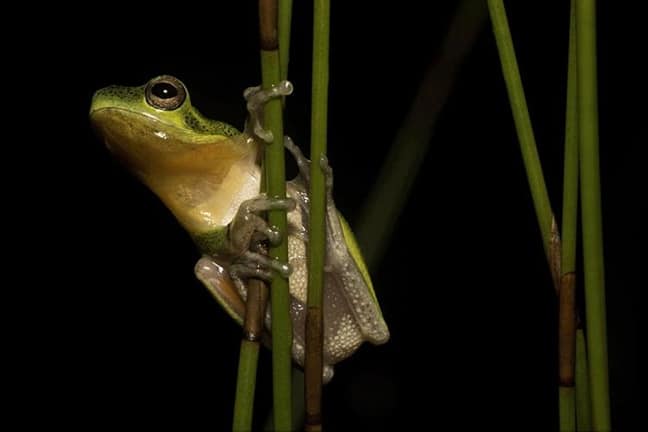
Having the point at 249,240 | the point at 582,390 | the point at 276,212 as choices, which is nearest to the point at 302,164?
the point at 249,240

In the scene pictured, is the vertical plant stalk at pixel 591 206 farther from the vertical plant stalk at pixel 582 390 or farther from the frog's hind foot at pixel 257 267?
the frog's hind foot at pixel 257 267

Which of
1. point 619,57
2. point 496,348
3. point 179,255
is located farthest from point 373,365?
point 619,57

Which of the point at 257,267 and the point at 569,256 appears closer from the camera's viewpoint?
the point at 569,256

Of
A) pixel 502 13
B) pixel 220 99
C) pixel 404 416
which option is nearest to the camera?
pixel 502 13

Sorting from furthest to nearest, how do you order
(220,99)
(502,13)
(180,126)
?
(220,99) < (180,126) < (502,13)

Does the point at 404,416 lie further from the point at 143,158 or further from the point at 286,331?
the point at 286,331

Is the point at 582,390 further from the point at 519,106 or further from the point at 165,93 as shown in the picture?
the point at 165,93

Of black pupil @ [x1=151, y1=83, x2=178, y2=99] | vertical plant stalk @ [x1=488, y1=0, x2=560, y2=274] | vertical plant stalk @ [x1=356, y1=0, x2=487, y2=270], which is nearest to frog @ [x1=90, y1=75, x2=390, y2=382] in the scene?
black pupil @ [x1=151, y1=83, x2=178, y2=99]
